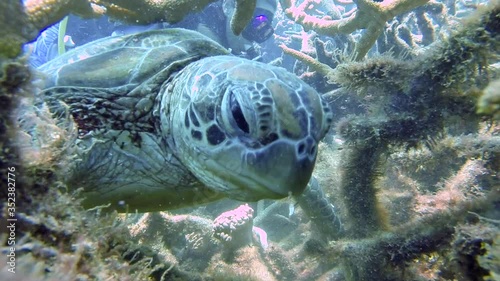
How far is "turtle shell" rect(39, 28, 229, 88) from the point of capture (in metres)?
2.22

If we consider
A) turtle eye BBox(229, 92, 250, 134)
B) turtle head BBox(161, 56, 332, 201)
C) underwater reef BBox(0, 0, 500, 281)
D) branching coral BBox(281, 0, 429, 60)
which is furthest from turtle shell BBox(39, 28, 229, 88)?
branching coral BBox(281, 0, 429, 60)

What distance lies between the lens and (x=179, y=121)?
1.99 metres

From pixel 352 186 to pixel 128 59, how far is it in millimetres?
1907

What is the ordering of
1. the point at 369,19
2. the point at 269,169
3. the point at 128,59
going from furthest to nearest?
the point at 369,19 < the point at 128,59 < the point at 269,169

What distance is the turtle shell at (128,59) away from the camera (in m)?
2.22

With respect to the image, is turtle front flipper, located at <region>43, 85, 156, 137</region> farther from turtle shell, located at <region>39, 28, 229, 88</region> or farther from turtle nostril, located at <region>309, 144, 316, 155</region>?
turtle nostril, located at <region>309, 144, 316, 155</region>

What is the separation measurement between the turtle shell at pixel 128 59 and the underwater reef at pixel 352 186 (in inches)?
13.2

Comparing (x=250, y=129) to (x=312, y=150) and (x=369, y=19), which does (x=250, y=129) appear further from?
(x=369, y=19)

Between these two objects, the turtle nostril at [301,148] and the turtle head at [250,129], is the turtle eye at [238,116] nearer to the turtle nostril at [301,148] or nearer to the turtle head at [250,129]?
the turtle head at [250,129]

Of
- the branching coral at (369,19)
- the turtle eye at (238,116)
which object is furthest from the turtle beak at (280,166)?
the branching coral at (369,19)

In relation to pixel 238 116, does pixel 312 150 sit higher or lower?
lower

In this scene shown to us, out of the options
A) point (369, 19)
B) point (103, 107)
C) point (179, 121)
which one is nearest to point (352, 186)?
point (179, 121)

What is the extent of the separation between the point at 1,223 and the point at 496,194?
7.34 feet

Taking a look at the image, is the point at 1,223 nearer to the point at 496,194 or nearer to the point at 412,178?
the point at 496,194
